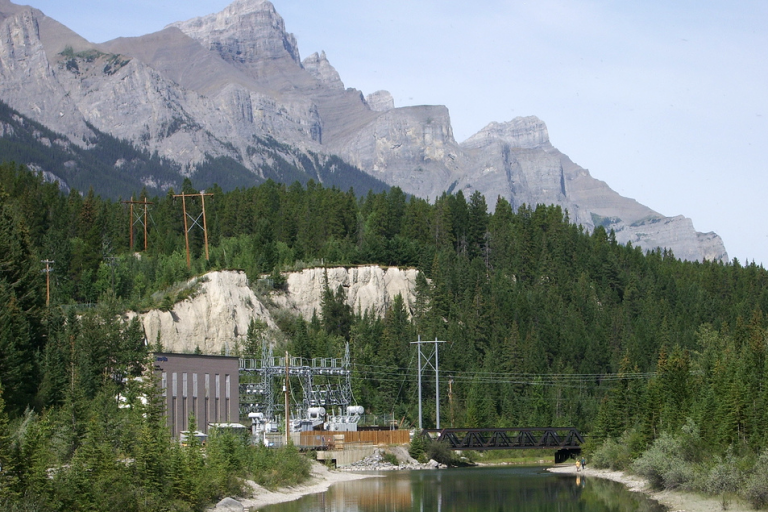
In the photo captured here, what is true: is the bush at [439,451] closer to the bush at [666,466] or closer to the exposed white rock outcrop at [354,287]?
the bush at [666,466]

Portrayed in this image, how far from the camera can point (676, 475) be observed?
224 ft

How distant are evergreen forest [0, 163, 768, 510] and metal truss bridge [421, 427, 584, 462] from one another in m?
2.87

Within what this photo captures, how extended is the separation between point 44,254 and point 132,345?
41001 millimetres

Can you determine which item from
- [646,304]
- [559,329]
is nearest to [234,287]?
[559,329]

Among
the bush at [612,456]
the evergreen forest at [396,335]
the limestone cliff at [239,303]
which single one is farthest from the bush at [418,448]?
the limestone cliff at [239,303]

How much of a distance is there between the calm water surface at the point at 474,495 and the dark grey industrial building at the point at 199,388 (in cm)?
1679

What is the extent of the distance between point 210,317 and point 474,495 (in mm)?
56945

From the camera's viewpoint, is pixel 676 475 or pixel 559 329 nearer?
pixel 676 475

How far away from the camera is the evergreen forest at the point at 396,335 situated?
5700 cm

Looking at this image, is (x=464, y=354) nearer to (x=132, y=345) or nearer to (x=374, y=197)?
(x=132, y=345)

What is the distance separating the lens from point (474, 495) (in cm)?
6956

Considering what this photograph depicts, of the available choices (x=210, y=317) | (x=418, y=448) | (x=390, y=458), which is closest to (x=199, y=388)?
(x=390, y=458)

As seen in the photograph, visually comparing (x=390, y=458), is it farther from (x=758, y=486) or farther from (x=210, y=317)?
(x=758, y=486)

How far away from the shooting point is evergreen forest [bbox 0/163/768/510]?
57.0 meters
